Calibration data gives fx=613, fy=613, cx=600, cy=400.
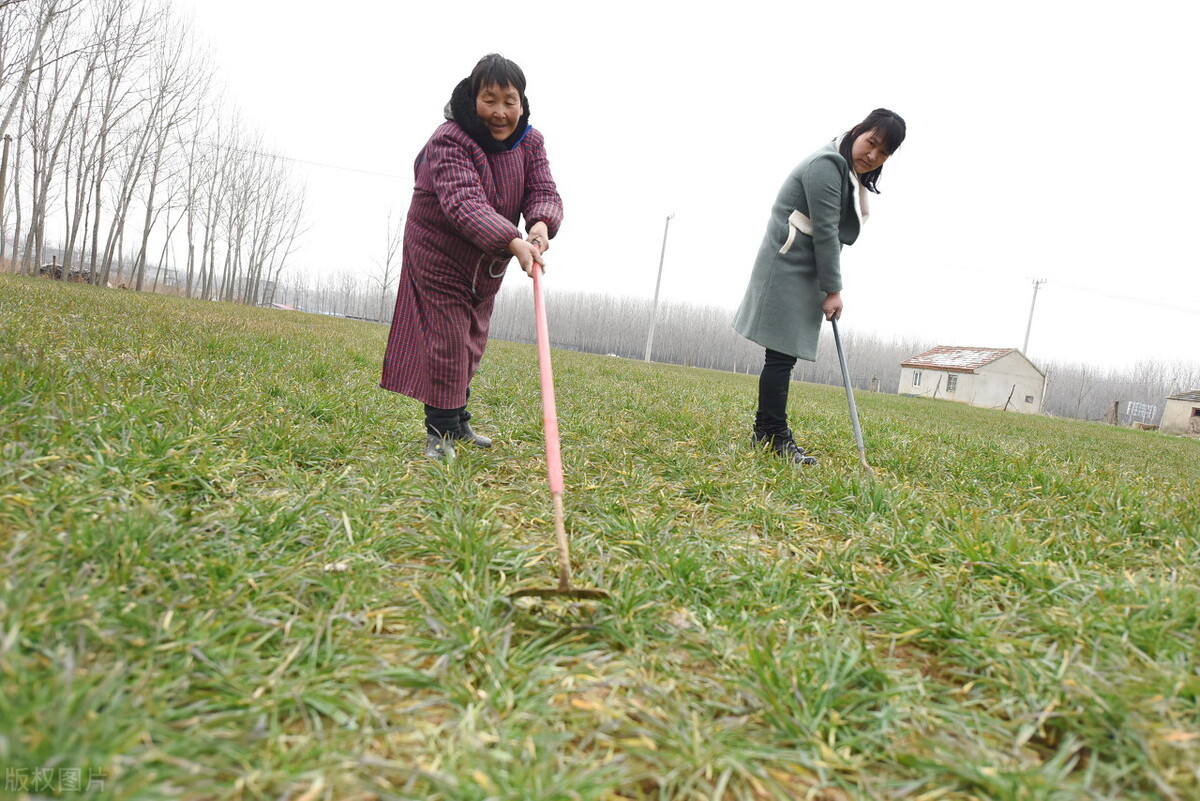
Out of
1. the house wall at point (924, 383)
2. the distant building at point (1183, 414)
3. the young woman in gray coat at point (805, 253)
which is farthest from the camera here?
the house wall at point (924, 383)

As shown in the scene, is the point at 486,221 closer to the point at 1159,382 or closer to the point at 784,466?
the point at 784,466

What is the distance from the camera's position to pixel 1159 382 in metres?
73.0

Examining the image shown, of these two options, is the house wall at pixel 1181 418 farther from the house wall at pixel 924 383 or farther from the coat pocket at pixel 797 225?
the coat pocket at pixel 797 225

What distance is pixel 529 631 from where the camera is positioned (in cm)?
157

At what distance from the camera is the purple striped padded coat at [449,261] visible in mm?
2770

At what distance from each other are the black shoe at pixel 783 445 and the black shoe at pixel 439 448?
1999mm

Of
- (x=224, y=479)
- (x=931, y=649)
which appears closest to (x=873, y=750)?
(x=931, y=649)

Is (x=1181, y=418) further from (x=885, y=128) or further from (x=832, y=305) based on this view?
(x=885, y=128)

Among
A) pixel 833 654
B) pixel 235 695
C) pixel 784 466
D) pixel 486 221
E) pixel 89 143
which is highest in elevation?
pixel 89 143

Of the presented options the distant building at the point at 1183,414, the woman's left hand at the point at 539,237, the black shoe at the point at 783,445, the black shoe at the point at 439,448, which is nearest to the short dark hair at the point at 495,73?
the woman's left hand at the point at 539,237

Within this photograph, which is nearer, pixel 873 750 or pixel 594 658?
pixel 873 750

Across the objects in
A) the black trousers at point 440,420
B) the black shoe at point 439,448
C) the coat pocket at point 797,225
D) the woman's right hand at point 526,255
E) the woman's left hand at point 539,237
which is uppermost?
the coat pocket at point 797,225

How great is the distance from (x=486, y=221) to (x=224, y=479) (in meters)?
1.40

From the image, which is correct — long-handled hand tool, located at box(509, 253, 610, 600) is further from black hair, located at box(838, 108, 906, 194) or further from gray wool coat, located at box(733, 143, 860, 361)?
black hair, located at box(838, 108, 906, 194)
